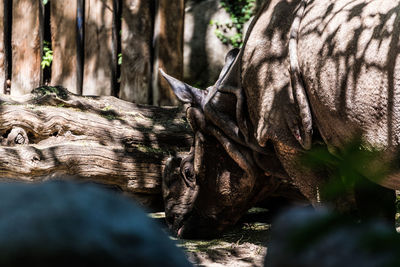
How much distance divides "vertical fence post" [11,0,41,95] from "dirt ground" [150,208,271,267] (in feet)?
7.10

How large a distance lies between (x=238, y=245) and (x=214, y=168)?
26.9 inches

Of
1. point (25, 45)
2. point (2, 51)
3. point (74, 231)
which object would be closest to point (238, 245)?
point (25, 45)

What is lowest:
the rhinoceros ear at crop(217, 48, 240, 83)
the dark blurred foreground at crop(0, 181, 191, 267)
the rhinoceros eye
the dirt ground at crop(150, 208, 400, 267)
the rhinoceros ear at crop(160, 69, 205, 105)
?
the dirt ground at crop(150, 208, 400, 267)

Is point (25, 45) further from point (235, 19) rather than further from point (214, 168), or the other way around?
point (235, 19)

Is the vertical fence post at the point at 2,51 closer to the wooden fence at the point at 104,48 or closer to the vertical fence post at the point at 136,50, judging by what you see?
the wooden fence at the point at 104,48

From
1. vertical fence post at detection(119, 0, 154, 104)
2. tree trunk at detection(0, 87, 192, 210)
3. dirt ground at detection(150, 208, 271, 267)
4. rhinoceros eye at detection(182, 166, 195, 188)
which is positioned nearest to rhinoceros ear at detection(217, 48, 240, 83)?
rhinoceros eye at detection(182, 166, 195, 188)

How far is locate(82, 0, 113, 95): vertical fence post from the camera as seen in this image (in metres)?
6.66

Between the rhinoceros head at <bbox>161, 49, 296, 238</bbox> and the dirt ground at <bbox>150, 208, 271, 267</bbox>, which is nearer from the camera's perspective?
the dirt ground at <bbox>150, 208, 271, 267</bbox>

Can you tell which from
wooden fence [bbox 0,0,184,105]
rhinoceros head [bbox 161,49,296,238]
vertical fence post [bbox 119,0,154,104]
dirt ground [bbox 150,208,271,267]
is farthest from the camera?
vertical fence post [bbox 119,0,154,104]

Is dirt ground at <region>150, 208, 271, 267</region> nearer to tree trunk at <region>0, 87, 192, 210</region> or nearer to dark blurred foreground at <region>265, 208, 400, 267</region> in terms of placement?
tree trunk at <region>0, 87, 192, 210</region>

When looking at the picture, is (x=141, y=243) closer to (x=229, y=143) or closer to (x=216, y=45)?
(x=229, y=143)

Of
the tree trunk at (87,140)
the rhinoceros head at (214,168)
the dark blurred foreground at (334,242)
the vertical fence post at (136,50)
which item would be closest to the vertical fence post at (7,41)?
the tree trunk at (87,140)

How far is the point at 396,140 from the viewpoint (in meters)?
3.02

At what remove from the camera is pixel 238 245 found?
4.87m
